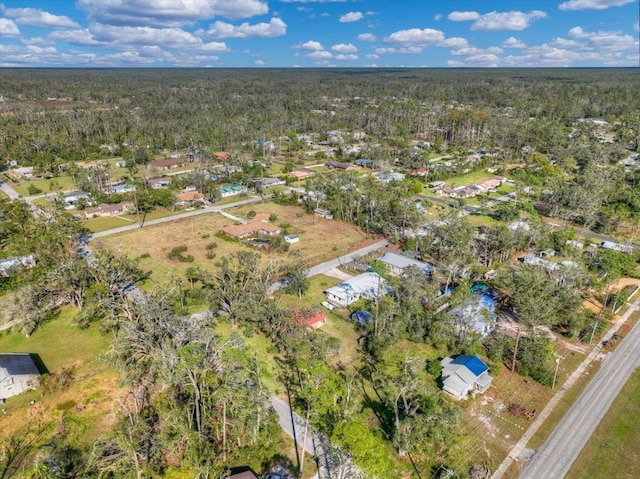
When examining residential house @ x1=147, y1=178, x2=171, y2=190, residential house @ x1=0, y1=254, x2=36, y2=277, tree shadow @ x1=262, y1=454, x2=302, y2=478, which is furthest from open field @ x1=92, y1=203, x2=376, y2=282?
tree shadow @ x1=262, y1=454, x2=302, y2=478

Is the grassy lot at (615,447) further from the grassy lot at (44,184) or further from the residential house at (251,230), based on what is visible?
the grassy lot at (44,184)

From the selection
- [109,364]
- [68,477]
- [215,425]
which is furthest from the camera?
[109,364]

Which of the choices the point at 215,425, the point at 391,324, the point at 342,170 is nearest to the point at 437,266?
the point at 391,324

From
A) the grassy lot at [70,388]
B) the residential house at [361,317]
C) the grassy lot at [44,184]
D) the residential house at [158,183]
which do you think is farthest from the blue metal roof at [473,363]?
the grassy lot at [44,184]

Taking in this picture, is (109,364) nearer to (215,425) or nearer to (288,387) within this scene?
(215,425)

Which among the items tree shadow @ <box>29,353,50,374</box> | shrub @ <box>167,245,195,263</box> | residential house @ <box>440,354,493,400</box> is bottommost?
shrub @ <box>167,245,195,263</box>

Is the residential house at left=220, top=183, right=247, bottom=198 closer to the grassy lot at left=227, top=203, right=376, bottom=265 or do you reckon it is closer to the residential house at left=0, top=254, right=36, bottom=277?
the grassy lot at left=227, top=203, right=376, bottom=265
